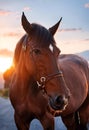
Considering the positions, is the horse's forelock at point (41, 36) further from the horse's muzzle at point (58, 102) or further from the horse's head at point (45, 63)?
the horse's muzzle at point (58, 102)

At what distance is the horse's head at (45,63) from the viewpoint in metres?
7.54

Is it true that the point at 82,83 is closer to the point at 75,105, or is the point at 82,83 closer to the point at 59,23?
the point at 75,105

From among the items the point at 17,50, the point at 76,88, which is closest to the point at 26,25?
the point at 17,50

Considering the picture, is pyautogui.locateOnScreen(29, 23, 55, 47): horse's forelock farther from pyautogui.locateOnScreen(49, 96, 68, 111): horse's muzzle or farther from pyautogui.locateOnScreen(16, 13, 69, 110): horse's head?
pyautogui.locateOnScreen(49, 96, 68, 111): horse's muzzle

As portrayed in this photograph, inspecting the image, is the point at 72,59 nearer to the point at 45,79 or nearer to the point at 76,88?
the point at 76,88

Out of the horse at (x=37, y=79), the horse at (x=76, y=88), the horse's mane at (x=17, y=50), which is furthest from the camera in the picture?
the horse at (x=76, y=88)

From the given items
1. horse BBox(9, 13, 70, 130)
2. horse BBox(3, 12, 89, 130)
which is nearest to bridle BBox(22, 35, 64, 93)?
horse BBox(9, 13, 70, 130)

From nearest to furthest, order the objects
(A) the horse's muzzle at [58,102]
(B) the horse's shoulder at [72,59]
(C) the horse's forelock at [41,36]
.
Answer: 1. (A) the horse's muzzle at [58,102]
2. (C) the horse's forelock at [41,36]
3. (B) the horse's shoulder at [72,59]

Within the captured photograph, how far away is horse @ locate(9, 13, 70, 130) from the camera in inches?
299

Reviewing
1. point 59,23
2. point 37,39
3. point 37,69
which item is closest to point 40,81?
point 37,69

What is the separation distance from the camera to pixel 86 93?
10.5 metres

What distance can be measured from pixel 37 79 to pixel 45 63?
14.6 inches

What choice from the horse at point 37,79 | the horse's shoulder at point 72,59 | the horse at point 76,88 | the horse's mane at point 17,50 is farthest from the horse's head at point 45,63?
the horse's shoulder at point 72,59

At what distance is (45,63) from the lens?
761 cm
